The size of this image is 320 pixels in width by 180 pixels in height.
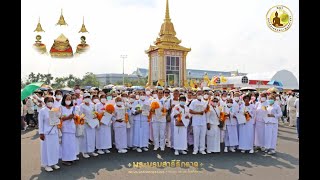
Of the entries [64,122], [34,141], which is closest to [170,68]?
[34,141]

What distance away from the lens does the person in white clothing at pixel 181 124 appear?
8.06 m

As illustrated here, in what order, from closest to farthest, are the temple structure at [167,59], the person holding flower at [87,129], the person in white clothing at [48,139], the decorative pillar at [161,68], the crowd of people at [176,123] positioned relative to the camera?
1. the person in white clothing at [48,139]
2. the person holding flower at [87,129]
3. the crowd of people at [176,123]
4. the decorative pillar at [161,68]
5. the temple structure at [167,59]

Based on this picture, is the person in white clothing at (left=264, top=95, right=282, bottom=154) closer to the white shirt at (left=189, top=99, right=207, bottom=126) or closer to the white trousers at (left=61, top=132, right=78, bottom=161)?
the white shirt at (left=189, top=99, right=207, bottom=126)

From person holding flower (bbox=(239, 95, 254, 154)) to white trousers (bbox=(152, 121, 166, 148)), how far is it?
239 cm

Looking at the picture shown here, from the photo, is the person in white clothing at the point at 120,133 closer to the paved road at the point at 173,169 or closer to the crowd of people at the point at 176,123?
the crowd of people at the point at 176,123

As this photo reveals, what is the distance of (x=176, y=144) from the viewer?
8.10 metres

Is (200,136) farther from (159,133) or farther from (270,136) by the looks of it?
(270,136)

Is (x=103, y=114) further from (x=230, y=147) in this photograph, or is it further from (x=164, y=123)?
(x=230, y=147)

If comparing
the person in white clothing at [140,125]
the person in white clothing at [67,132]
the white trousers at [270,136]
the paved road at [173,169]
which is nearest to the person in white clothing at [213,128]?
the paved road at [173,169]

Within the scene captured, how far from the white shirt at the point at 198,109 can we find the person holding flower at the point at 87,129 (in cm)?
290

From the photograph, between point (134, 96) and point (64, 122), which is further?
point (134, 96)

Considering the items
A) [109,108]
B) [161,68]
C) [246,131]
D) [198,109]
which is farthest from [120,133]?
[161,68]
